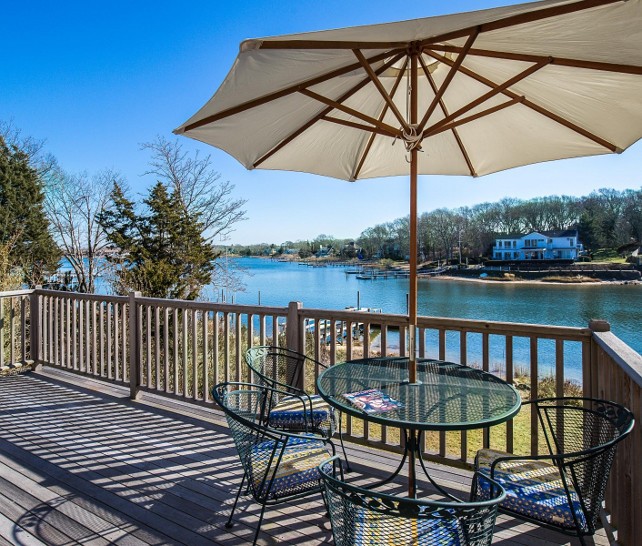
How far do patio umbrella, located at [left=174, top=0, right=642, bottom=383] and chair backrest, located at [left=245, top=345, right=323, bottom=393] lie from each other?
1.04 metres

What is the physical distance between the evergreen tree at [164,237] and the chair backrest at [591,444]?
14.4m

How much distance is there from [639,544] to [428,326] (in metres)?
1.41

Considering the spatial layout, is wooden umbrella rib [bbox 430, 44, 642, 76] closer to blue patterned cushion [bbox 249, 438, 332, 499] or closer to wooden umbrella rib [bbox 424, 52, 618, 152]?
wooden umbrella rib [bbox 424, 52, 618, 152]

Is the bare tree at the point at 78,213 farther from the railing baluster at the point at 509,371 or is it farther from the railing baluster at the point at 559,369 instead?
the railing baluster at the point at 559,369

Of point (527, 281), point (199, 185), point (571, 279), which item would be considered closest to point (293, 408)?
point (199, 185)

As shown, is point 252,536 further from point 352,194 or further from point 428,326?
point 352,194

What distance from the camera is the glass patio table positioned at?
5.36 ft

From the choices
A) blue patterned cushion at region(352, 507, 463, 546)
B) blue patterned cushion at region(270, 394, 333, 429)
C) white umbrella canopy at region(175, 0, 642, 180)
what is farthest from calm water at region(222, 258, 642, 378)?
blue patterned cushion at region(352, 507, 463, 546)

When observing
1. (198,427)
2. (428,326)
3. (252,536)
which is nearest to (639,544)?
(428,326)

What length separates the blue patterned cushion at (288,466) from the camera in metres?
1.70

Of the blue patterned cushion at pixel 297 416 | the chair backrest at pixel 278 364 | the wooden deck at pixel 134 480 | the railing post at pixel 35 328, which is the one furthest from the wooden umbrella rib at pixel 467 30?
the railing post at pixel 35 328

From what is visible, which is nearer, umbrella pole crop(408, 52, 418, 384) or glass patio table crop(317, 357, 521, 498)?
glass patio table crop(317, 357, 521, 498)

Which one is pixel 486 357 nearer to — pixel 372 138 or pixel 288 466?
pixel 288 466

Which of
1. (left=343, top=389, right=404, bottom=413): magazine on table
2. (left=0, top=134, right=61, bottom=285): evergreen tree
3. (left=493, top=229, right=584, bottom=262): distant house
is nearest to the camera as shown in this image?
(left=343, top=389, right=404, bottom=413): magazine on table
